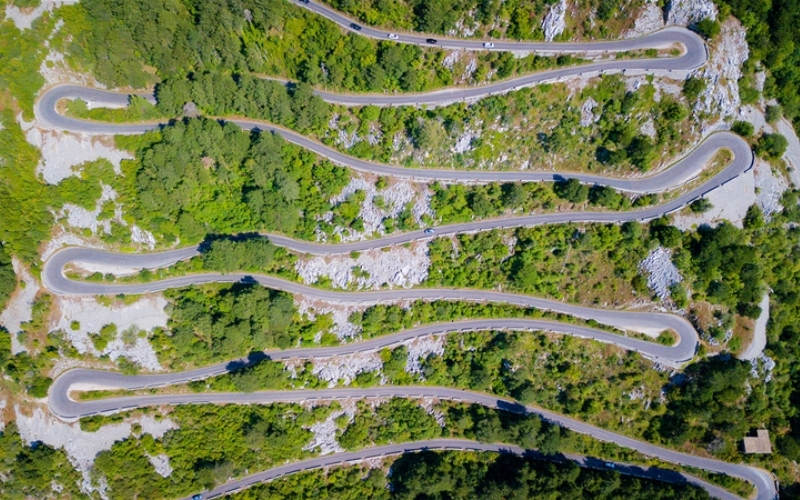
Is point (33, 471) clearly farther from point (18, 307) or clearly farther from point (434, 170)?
point (434, 170)

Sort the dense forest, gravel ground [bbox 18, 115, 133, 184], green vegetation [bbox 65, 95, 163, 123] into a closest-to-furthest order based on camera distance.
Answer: gravel ground [bbox 18, 115, 133, 184]
green vegetation [bbox 65, 95, 163, 123]
the dense forest

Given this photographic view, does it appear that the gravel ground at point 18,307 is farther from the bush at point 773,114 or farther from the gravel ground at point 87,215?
the bush at point 773,114

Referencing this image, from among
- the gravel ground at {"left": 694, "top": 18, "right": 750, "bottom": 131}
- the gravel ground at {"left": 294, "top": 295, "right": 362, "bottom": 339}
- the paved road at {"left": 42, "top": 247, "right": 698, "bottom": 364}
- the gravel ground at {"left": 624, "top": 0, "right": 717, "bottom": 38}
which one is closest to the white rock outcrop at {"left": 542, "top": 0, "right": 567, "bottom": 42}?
the gravel ground at {"left": 624, "top": 0, "right": 717, "bottom": 38}

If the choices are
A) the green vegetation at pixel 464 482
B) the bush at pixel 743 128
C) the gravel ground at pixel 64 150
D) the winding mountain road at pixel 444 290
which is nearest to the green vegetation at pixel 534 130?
the winding mountain road at pixel 444 290

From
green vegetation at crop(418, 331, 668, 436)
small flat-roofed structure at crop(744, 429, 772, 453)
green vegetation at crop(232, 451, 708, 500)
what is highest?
green vegetation at crop(418, 331, 668, 436)

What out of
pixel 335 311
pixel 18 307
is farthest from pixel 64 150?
pixel 335 311

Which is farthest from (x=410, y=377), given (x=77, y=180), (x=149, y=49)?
(x=149, y=49)

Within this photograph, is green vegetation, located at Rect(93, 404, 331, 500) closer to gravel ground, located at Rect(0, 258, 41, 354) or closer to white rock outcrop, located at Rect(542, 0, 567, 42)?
gravel ground, located at Rect(0, 258, 41, 354)
